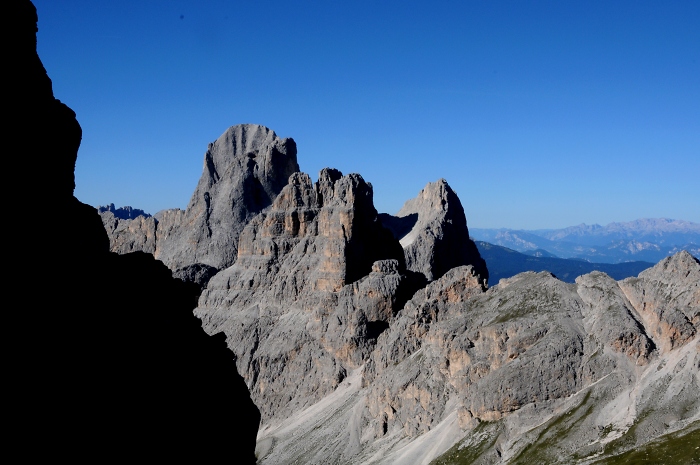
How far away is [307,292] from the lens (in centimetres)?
16025

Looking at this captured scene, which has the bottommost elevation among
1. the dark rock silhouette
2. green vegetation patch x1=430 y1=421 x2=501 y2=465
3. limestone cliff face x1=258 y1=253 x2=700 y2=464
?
green vegetation patch x1=430 y1=421 x2=501 y2=465

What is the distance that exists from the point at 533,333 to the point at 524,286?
16.2 metres

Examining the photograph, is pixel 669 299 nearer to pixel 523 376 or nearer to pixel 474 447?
pixel 523 376

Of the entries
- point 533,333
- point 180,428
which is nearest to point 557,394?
point 533,333

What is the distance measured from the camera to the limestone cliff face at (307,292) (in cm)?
14638

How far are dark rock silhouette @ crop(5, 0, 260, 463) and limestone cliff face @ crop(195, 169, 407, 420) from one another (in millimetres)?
94378

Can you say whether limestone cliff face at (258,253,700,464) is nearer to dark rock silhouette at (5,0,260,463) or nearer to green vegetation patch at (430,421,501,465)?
green vegetation patch at (430,421,501,465)

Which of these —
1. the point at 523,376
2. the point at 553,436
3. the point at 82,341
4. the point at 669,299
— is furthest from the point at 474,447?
the point at 82,341

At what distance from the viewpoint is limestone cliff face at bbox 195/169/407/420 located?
480 ft

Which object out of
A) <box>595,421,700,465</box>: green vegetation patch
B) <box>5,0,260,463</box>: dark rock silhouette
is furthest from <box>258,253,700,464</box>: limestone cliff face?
<box>5,0,260,463</box>: dark rock silhouette

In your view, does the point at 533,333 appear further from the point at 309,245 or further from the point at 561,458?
the point at 309,245

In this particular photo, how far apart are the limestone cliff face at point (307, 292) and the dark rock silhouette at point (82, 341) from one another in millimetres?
94378

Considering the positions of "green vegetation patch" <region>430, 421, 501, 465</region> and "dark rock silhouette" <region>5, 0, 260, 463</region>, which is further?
"green vegetation patch" <region>430, 421, 501, 465</region>

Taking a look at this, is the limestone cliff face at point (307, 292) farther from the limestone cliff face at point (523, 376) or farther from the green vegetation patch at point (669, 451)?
the green vegetation patch at point (669, 451)
